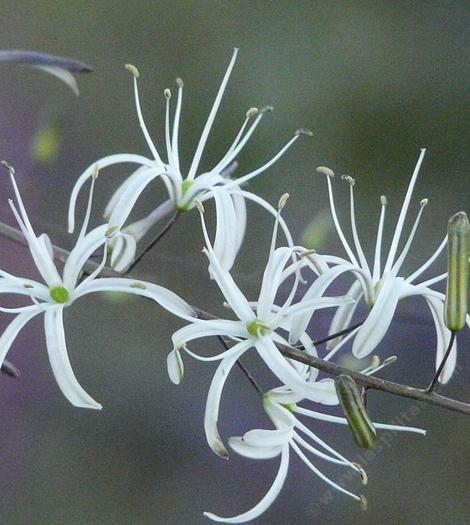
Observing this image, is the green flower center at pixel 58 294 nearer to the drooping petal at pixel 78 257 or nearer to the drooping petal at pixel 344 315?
the drooping petal at pixel 78 257

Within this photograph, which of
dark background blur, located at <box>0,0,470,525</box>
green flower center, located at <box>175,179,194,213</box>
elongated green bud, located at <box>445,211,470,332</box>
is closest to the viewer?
elongated green bud, located at <box>445,211,470,332</box>

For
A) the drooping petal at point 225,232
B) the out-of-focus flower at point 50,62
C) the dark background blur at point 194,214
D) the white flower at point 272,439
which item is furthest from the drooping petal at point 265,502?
the dark background blur at point 194,214

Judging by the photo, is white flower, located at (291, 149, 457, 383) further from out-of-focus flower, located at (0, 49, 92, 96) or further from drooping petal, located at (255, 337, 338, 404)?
out-of-focus flower, located at (0, 49, 92, 96)

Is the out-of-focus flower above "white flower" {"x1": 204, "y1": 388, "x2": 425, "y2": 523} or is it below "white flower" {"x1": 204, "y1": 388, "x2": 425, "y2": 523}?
above

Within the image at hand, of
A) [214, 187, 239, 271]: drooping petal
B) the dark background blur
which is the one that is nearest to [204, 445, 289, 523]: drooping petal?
[214, 187, 239, 271]: drooping petal

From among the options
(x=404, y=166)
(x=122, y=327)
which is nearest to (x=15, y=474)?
(x=122, y=327)
